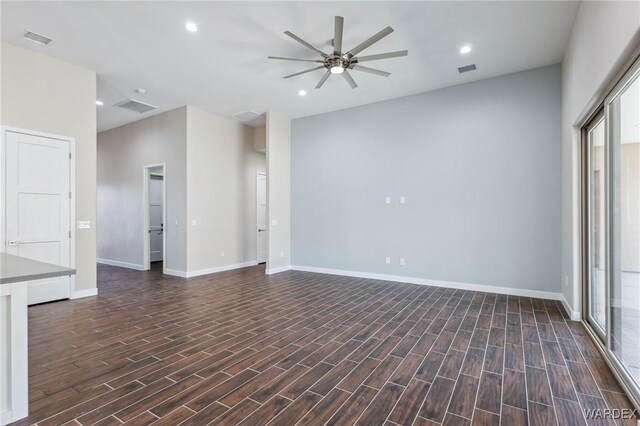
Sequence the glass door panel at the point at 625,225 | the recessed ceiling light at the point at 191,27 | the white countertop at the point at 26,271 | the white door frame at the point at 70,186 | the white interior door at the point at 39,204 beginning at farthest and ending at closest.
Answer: the white interior door at the point at 39,204 → the white door frame at the point at 70,186 → the recessed ceiling light at the point at 191,27 → the glass door panel at the point at 625,225 → the white countertop at the point at 26,271

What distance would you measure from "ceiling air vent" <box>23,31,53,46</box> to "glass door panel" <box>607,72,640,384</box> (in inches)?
240

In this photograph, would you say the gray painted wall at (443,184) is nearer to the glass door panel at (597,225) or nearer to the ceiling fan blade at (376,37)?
the glass door panel at (597,225)

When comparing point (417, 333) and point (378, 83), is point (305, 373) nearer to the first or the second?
point (417, 333)

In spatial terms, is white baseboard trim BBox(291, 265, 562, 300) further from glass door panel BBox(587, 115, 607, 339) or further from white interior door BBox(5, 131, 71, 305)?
white interior door BBox(5, 131, 71, 305)

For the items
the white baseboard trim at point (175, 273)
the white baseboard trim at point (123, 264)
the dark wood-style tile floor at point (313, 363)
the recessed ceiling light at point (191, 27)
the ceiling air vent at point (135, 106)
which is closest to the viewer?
the dark wood-style tile floor at point (313, 363)

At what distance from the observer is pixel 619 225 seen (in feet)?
8.33

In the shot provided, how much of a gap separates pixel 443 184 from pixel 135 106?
20.7 ft

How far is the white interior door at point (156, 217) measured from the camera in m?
8.18

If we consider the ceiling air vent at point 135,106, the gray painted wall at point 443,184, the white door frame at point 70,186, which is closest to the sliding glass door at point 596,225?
the gray painted wall at point 443,184

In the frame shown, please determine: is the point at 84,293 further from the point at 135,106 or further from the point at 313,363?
the point at 313,363

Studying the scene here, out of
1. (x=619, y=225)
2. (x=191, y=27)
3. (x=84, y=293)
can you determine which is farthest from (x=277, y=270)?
(x=619, y=225)

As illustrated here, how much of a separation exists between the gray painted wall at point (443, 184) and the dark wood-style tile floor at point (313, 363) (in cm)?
92

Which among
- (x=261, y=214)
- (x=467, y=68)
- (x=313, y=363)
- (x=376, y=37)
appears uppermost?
(x=467, y=68)

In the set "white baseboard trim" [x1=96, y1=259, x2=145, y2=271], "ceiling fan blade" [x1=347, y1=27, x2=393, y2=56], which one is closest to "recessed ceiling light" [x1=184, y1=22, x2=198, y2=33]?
"ceiling fan blade" [x1=347, y1=27, x2=393, y2=56]
